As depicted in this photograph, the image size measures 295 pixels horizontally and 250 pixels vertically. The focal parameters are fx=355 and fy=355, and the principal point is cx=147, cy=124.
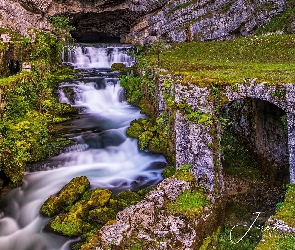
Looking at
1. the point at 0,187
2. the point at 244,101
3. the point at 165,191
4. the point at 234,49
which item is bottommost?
the point at 0,187

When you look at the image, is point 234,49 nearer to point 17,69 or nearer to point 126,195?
point 126,195

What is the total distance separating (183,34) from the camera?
25.3 metres

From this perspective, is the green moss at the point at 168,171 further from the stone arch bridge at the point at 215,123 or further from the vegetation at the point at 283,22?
the vegetation at the point at 283,22

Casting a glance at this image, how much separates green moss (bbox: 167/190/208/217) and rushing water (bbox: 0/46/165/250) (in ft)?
10.0

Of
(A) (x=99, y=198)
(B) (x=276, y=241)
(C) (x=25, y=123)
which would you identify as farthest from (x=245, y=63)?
(C) (x=25, y=123)

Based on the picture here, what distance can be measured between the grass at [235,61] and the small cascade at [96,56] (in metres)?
5.43

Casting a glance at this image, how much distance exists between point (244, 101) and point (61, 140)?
7.41 m

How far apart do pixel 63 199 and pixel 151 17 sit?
70.1ft

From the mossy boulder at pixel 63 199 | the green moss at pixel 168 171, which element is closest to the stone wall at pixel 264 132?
the green moss at pixel 168 171

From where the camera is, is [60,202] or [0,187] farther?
[0,187]

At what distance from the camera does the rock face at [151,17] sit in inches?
916

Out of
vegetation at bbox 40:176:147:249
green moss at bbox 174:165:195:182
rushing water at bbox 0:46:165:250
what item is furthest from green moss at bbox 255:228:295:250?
rushing water at bbox 0:46:165:250

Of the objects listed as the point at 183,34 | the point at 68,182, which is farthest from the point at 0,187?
the point at 183,34

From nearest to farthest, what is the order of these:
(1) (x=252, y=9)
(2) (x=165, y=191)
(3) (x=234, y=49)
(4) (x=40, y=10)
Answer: (2) (x=165, y=191) → (3) (x=234, y=49) → (1) (x=252, y=9) → (4) (x=40, y=10)
